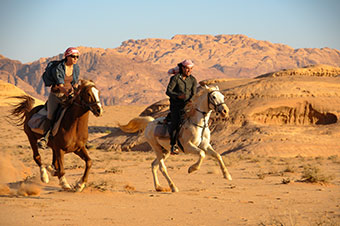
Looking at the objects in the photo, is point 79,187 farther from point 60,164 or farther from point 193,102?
point 193,102

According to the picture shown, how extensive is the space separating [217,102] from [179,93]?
1210 millimetres

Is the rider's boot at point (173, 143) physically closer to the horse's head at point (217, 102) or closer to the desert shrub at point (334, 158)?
the horse's head at point (217, 102)

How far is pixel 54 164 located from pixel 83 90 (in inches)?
69.9

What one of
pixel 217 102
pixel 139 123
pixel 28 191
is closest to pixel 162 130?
pixel 217 102

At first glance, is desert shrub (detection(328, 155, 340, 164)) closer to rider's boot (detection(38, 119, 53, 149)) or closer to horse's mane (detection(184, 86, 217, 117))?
horse's mane (detection(184, 86, 217, 117))

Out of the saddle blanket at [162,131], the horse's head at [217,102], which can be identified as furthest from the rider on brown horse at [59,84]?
the horse's head at [217,102]

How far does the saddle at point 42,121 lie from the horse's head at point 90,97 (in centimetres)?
68

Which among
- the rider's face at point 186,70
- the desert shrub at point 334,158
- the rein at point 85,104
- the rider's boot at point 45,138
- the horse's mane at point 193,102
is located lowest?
the desert shrub at point 334,158

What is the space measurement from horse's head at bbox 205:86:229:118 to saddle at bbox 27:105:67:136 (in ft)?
10.2

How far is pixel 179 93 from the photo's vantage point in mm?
11766

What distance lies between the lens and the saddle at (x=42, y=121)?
10.8m

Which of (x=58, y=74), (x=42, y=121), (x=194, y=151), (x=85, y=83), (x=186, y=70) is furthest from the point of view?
(x=186, y=70)

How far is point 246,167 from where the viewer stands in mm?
19734

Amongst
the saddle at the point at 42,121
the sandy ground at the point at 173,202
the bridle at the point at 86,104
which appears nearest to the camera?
the sandy ground at the point at 173,202
